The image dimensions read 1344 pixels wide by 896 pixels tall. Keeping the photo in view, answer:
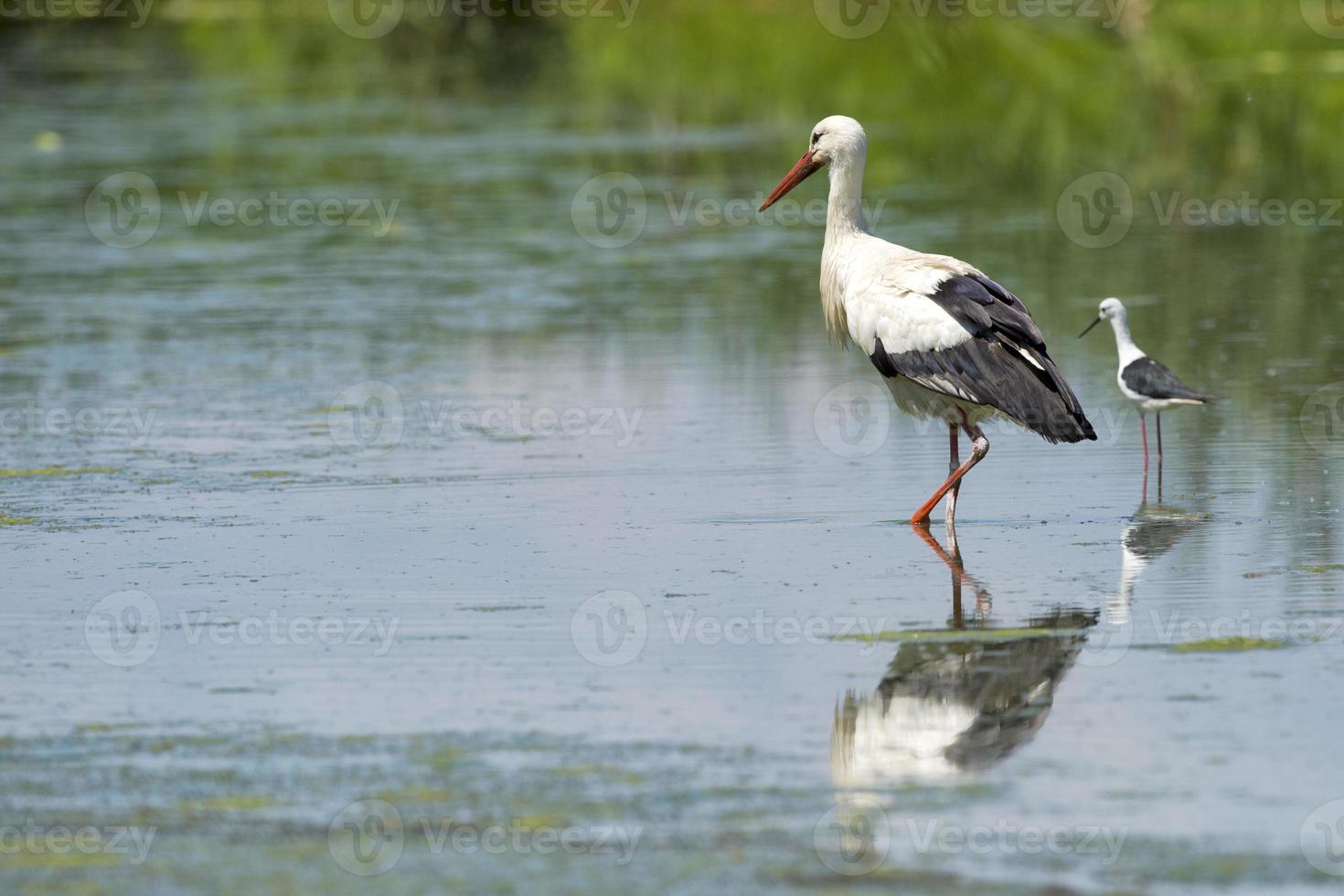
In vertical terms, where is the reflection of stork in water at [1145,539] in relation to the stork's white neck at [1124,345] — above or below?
below

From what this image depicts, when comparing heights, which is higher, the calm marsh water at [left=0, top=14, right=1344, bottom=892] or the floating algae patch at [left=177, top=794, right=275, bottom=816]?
the calm marsh water at [left=0, top=14, right=1344, bottom=892]

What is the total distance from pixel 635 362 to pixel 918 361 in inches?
167

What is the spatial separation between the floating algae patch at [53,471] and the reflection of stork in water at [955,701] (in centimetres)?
525

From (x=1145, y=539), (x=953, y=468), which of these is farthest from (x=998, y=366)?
(x=1145, y=539)

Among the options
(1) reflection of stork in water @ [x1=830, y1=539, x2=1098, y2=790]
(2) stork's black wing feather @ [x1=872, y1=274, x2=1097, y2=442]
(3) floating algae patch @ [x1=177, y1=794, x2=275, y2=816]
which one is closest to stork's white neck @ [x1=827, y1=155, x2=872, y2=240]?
(2) stork's black wing feather @ [x1=872, y1=274, x2=1097, y2=442]

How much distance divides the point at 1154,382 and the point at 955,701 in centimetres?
445

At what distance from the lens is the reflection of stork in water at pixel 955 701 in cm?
636

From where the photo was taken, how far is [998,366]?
951 centimetres

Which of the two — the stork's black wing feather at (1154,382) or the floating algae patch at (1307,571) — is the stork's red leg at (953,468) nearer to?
the stork's black wing feather at (1154,382)

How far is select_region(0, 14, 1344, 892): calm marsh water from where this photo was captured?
5906 millimetres

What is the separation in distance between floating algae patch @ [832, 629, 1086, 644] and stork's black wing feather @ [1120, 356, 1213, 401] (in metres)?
3.49

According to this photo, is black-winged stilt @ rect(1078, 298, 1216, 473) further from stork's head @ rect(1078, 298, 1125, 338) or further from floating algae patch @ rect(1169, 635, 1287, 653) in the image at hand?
floating algae patch @ rect(1169, 635, 1287, 653)

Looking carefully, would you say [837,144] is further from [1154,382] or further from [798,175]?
[1154,382]

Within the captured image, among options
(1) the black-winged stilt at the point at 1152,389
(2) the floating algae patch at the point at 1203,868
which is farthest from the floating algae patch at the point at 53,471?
(2) the floating algae patch at the point at 1203,868
